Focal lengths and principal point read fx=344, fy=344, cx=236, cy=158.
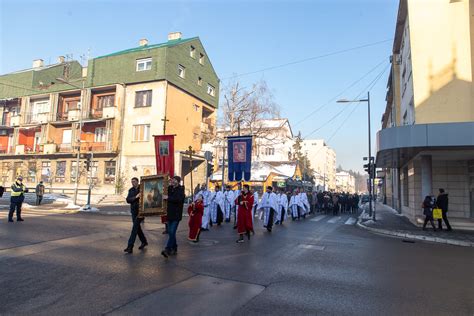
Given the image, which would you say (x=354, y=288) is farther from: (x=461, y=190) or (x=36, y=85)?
(x=36, y=85)

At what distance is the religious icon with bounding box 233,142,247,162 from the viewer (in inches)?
651

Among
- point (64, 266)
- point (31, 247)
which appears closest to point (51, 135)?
point (31, 247)

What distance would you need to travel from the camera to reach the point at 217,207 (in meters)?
15.5

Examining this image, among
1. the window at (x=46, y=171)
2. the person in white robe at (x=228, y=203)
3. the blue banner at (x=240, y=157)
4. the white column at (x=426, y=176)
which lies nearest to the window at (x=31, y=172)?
the window at (x=46, y=171)

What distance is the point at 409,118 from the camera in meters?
19.7

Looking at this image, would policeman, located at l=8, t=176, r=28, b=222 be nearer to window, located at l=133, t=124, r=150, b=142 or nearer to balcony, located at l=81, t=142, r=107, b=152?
window, located at l=133, t=124, r=150, b=142

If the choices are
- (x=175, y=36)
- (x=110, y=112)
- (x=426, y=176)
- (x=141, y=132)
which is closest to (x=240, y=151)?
(x=426, y=176)

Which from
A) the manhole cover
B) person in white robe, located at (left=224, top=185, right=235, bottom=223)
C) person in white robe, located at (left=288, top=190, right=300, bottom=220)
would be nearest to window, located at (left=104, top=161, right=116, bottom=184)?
person in white robe, located at (left=288, top=190, right=300, bottom=220)

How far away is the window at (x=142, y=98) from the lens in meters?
34.7

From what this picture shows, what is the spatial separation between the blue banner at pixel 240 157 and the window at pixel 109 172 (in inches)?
868

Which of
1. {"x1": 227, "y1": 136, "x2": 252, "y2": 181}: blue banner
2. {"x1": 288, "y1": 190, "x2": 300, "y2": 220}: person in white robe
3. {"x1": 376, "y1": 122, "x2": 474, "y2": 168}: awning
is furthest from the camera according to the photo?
{"x1": 288, "y1": 190, "x2": 300, "y2": 220}: person in white robe

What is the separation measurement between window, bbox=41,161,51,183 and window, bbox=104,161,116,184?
25.1ft

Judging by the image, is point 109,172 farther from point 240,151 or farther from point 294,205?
point 240,151

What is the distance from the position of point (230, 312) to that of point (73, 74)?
150ft
